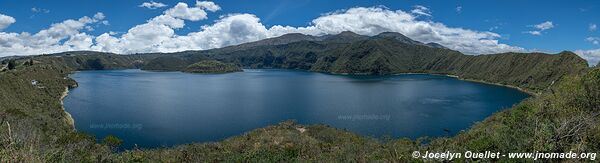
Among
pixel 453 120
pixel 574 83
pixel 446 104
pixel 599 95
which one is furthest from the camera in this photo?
pixel 446 104

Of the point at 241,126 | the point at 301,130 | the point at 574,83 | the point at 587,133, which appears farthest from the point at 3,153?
the point at 241,126

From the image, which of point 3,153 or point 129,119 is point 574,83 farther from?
point 129,119

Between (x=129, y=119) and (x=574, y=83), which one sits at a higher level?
(x=574, y=83)

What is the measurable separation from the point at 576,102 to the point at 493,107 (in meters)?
93.9

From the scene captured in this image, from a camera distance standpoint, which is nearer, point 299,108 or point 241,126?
point 241,126

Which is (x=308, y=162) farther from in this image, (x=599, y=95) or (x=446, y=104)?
(x=446, y=104)

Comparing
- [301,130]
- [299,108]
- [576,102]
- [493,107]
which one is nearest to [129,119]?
[299,108]

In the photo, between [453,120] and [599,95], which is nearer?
[599,95]

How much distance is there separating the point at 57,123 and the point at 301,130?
46701 millimetres

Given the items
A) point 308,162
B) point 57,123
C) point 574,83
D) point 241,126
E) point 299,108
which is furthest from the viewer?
point 299,108

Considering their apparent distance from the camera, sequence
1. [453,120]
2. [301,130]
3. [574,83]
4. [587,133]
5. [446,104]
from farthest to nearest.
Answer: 1. [446,104]
2. [453,120]
3. [301,130]
4. [574,83]
5. [587,133]

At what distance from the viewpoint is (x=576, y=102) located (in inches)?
872

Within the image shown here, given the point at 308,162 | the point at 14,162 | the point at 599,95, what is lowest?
the point at 308,162

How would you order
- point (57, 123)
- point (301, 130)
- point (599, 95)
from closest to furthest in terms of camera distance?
point (599, 95) < point (301, 130) < point (57, 123)
